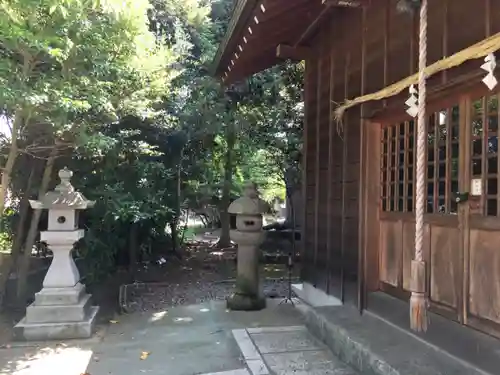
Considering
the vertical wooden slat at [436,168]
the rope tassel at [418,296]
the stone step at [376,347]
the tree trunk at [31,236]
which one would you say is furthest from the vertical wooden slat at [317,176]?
the tree trunk at [31,236]

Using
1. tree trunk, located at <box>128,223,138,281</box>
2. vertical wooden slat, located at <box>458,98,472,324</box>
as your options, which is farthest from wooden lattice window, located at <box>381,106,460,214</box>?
tree trunk, located at <box>128,223,138,281</box>

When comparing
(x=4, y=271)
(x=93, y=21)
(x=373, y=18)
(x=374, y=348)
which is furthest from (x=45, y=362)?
(x=373, y=18)

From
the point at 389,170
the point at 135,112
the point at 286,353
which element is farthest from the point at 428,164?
the point at 135,112

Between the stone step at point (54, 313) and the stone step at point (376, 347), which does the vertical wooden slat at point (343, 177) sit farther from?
the stone step at point (54, 313)

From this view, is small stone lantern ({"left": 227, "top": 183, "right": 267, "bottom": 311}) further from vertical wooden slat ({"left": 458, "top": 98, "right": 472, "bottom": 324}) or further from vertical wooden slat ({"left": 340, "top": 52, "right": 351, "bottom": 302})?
vertical wooden slat ({"left": 458, "top": 98, "right": 472, "bottom": 324})

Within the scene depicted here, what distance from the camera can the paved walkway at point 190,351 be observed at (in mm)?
4270

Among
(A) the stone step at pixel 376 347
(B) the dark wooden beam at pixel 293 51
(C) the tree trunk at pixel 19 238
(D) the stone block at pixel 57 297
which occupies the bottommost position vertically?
(D) the stone block at pixel 57 297

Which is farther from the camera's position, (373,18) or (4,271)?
(4,271)

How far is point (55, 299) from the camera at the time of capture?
19.6ft

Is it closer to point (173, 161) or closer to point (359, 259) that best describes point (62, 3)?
point (359, 259)

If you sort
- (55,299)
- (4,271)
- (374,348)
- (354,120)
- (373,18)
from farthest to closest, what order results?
(4,271) → (55,299) → (354,120) → (373,18) → (374,348)

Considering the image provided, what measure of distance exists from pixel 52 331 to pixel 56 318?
0.58 feet

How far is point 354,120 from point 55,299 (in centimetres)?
443

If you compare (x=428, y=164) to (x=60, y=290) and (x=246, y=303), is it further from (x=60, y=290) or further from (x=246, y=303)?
(x=60, y=290)
